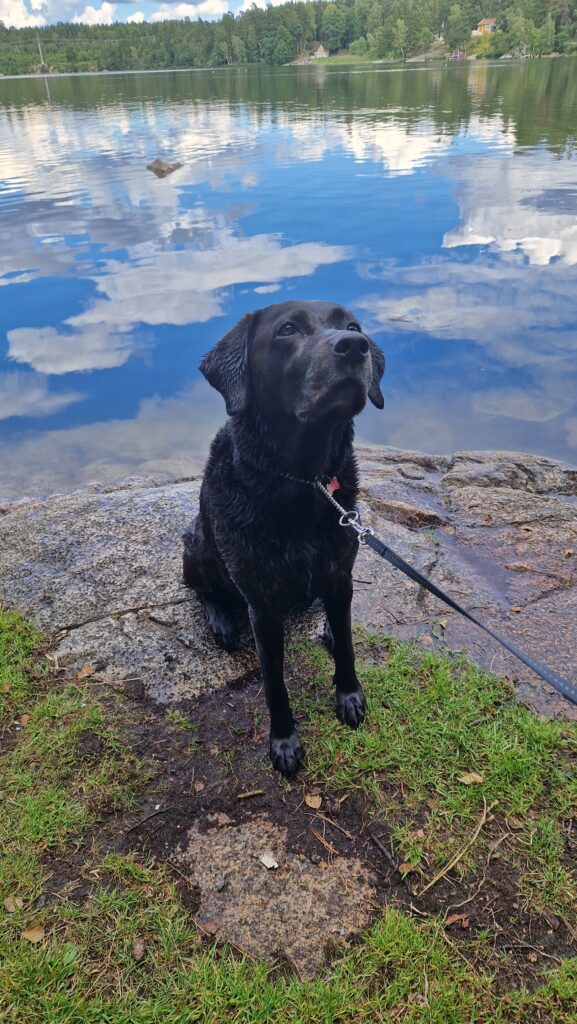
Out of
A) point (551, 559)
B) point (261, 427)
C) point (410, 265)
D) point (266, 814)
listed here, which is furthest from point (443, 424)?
point (266, 814)

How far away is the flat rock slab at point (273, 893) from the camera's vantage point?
2359mm

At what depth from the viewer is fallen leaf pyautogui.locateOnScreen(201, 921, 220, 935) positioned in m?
2.40

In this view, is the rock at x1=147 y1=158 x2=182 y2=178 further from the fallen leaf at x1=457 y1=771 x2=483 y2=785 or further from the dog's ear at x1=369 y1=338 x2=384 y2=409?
the fallen leaf at x1=457 y1=771 x2=483 y2=785

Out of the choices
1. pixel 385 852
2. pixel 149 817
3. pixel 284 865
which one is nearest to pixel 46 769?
pixel 149 817

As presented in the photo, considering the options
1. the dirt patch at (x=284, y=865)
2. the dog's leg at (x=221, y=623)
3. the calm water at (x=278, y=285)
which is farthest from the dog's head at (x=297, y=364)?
the calm water at (x=278, y=285)

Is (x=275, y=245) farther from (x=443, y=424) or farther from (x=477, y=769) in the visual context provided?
(x=477, y=769)

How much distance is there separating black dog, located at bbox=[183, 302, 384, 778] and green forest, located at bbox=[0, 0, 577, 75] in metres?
114

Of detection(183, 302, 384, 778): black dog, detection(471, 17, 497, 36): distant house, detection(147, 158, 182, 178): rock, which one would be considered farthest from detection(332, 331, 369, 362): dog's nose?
detection(471, 17, 497, 36): distant house

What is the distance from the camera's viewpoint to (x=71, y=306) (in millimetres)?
11164

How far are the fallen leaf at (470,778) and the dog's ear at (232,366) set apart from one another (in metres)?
2.05

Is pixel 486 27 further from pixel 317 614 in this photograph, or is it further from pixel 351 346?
pixel 351 346

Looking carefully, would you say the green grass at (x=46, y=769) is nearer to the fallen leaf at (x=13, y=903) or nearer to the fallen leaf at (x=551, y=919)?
the fallen leaf at (x=13, y=903)

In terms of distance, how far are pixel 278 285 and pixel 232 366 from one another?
28.6 ft

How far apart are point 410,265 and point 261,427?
1044 cm
